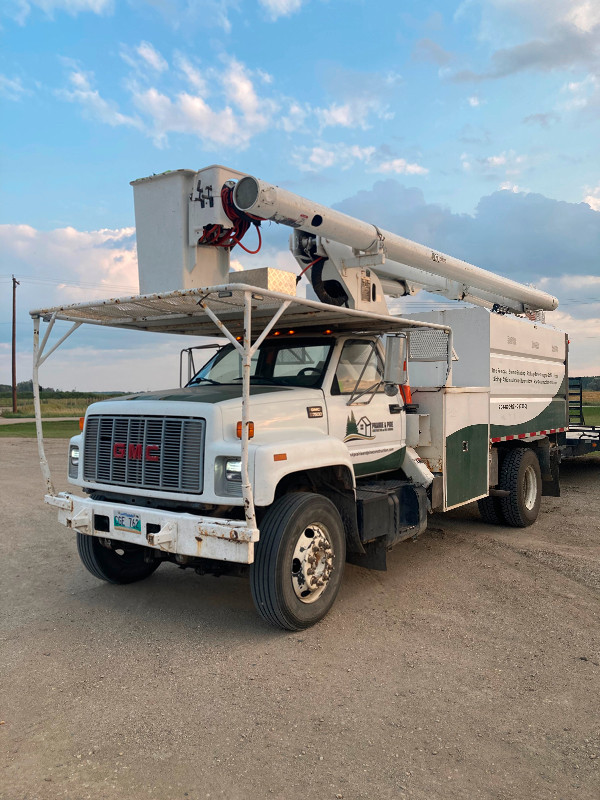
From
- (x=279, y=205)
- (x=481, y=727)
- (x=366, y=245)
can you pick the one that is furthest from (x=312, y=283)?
(x=481, y=727)

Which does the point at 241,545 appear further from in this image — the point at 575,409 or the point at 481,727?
the point at 575,409

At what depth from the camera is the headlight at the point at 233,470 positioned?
4.87m

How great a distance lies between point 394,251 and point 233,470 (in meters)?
3.85

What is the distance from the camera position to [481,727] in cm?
374

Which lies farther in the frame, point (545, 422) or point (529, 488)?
point (545, 422)

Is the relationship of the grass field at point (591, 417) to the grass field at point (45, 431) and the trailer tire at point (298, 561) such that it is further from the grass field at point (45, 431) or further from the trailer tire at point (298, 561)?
the trailer tire at point (298, 561)

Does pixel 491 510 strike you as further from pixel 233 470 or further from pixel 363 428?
pixel 233 470

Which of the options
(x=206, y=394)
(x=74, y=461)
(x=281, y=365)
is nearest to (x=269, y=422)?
(x=206, y=394)

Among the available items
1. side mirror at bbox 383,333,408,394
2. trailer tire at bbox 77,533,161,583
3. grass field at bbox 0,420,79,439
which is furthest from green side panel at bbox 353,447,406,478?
grass field at bbox 0,420,79,439

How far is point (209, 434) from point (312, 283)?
9.20ft

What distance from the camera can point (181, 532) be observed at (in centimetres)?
489

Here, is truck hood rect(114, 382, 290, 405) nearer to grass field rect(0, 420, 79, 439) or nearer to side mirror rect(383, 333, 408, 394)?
side mirror rect(383, 333, 408, 394)

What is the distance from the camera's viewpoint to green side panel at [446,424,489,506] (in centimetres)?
745

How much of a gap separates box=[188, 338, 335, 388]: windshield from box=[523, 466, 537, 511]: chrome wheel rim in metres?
4.44
